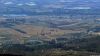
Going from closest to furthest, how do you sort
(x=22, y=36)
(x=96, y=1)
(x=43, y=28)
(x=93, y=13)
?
(x=22, y=36) < (x=43, y=28) < (x=93, y=13) < (x=96, y=1)

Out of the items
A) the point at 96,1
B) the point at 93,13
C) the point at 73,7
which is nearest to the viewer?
the point at 93,13

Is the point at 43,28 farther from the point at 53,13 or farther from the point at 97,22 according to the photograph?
the point at 53,13

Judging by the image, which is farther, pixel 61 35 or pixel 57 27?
pixel 57 27

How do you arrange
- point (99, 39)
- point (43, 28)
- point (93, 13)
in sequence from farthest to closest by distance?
point (93, 13) → point (43, 28) → point (99, 39)

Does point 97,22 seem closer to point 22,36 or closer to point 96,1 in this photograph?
point 22,36

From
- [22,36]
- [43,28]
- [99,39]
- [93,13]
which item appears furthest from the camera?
[93,13]

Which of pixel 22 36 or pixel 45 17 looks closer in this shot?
pixel 22 36

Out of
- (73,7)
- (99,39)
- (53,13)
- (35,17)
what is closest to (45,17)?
(35,17)

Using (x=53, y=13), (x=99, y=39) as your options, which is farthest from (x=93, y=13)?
(x=99, y=39)
